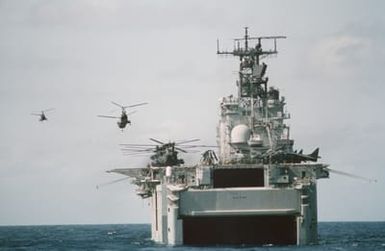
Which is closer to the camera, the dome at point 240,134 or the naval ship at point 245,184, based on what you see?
the naval ship at point 245,184

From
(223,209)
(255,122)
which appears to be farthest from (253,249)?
(255,122)

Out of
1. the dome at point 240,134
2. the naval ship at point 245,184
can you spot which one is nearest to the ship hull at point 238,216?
the naval ship at point 245,184

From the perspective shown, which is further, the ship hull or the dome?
the dome

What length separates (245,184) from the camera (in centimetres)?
5997

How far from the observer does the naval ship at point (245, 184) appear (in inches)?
2212

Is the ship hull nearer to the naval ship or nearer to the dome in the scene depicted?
the naval ship

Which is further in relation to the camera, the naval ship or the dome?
the dome

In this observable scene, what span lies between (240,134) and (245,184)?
410cm

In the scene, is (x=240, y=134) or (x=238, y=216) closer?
(x=238, y=216)

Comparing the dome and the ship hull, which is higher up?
the dome

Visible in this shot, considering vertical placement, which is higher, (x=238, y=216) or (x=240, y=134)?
(x=240, y=134)

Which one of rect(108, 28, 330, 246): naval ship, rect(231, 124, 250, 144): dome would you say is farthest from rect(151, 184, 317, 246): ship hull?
rect(231, 124, 250, 144): dome

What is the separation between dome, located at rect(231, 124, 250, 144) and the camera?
206 feet

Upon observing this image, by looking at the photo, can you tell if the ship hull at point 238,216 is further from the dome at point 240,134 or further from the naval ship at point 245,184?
the dome at point 240,134
